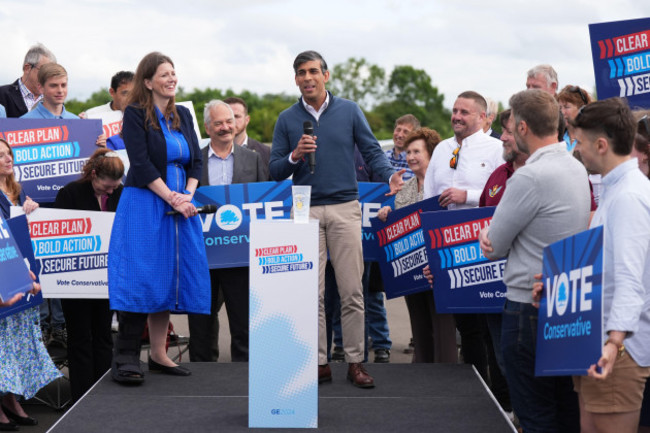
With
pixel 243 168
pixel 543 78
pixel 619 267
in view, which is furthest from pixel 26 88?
pixel 619 267

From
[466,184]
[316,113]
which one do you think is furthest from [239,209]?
[466,184]

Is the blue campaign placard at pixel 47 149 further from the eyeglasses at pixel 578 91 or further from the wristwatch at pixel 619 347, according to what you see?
the wristwatch at pixel 619 347

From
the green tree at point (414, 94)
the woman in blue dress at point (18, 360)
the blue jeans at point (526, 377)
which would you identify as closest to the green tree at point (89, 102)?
the green tree at point (414, 94)

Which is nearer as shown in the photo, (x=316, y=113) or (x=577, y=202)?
(x=577, y=202)

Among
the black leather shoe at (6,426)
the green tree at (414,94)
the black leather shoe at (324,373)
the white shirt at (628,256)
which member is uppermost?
the green tree at (414,94)

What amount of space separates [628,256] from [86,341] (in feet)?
14.5

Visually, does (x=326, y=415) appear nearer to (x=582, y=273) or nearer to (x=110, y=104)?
(x=582, y=273)

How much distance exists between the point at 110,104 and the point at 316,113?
3424 mm

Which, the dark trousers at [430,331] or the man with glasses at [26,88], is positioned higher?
the man with glasses at [26,88]

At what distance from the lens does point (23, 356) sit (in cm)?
635

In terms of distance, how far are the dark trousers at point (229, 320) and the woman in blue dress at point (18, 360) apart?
127 centimetres

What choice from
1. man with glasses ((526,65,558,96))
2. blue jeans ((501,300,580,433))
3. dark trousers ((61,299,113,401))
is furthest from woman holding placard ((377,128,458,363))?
blue jeans ((501,300,580,433))

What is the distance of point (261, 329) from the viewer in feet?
16.5

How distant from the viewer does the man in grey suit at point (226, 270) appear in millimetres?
7258
